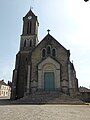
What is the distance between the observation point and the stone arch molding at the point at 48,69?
27.9 metres

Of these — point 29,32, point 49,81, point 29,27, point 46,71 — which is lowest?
point 49,81

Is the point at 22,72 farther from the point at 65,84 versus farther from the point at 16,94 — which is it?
the point at 65,84

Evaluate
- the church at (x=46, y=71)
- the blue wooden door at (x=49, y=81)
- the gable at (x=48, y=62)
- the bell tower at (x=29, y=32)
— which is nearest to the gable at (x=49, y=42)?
the church at (x=46, y=71)

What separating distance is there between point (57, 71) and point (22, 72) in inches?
308

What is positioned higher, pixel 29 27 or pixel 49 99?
pixel 29 27

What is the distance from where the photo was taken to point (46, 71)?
29000 millimetres

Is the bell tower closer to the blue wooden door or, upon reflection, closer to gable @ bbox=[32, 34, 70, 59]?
gable @ bbox=[32, 34, 70, 59]

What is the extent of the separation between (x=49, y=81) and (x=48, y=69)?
7.01ft

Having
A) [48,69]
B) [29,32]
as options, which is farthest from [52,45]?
[29,32]

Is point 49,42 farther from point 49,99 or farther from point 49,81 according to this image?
point 49,99

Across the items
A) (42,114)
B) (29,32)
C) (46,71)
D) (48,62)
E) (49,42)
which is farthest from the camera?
(29,32)

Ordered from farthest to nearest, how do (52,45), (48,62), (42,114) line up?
1. (52,45)
2. (48,62)
3. (42,114)

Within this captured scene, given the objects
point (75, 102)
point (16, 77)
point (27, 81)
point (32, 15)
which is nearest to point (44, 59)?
point (27, 81)

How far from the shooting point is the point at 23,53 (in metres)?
33.9
